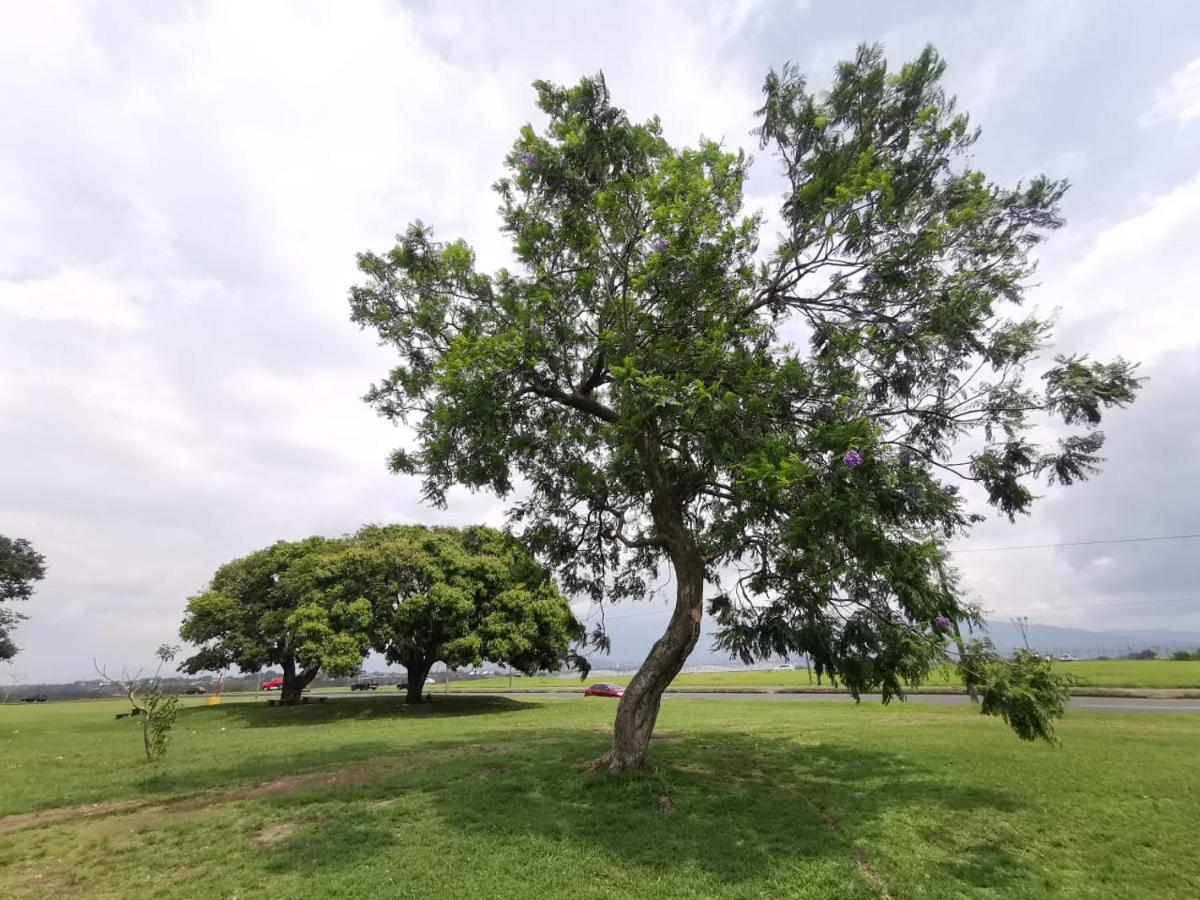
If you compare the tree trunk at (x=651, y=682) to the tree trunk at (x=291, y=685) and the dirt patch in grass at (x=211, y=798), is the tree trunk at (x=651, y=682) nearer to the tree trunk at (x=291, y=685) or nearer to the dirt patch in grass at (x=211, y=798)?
the dirt patch in grass at (x=211, y=798)

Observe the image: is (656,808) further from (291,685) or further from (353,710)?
(291,685)

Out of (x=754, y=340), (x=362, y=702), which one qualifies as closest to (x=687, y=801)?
(x=754, y=340)

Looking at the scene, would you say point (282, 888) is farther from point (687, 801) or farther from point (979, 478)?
point (979, 478)

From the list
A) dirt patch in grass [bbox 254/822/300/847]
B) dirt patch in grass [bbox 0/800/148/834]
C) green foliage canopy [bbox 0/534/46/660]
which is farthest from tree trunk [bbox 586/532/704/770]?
green foliage canopy [bbox 0/534/46/660]

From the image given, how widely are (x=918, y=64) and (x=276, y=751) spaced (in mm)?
19503

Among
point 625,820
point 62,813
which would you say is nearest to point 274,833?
point 62,813

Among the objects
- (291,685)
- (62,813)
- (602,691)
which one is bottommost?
(602,691)

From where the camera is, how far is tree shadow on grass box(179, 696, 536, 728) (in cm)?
2453

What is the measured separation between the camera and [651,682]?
10.3 m

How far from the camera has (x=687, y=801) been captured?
899 cm

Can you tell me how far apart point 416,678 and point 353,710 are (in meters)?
2.98

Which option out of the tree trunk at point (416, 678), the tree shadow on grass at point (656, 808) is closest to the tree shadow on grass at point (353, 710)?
the tree trunk at point (416, 678)

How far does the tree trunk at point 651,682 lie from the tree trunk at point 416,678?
64.5 ft

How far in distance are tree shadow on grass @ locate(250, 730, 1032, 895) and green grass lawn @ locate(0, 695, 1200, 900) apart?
0.04 m
